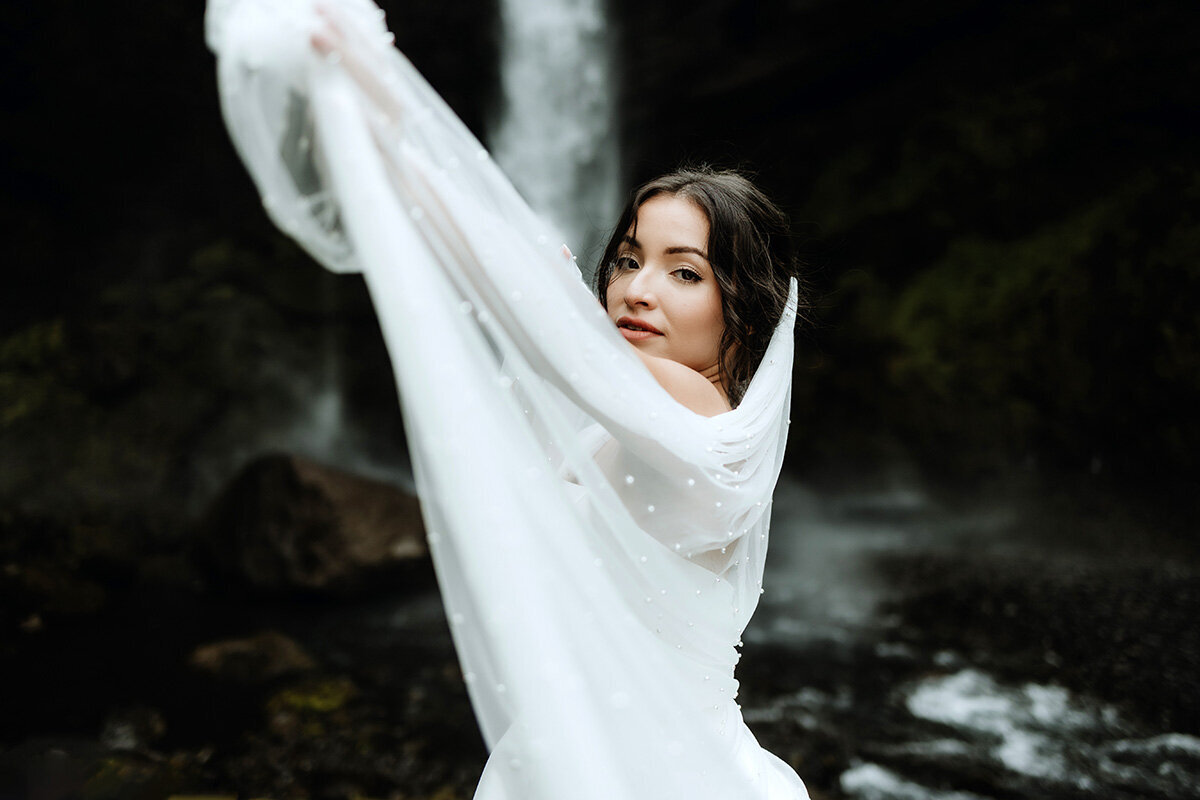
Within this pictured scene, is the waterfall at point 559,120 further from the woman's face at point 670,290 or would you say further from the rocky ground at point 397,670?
the woman's face at point 670,290

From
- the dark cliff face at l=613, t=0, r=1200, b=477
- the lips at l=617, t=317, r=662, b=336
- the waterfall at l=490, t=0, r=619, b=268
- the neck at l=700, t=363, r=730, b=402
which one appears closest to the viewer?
the lips at l=617, t=317, r=662, b=336

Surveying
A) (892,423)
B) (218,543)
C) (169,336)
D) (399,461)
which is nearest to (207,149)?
(169,336)

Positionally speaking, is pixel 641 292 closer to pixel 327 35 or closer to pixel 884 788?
pixel 327 35

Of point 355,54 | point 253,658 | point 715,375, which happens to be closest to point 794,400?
point 253,658

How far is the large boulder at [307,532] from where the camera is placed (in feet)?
20.2

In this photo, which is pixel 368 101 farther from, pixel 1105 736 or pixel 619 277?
pixel 1105 736

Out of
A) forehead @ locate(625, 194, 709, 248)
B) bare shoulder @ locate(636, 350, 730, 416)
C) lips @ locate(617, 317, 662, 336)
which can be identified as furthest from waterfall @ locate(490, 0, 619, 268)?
bare shoulder @ locate(636, 350, 730, 416)

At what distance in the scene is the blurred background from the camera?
16.1ft

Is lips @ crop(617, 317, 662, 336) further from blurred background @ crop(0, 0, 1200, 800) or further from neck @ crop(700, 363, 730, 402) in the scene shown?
blurred background @ crop(0, 0, 1200, 800)

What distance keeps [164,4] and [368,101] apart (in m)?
9.10

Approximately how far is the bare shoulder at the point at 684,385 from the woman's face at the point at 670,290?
0.08 metres

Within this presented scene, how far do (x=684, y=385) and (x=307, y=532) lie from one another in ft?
17.5

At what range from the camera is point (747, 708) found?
509 cm

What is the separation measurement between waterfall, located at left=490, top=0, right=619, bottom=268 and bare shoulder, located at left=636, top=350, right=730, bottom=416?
7216 millimetres
